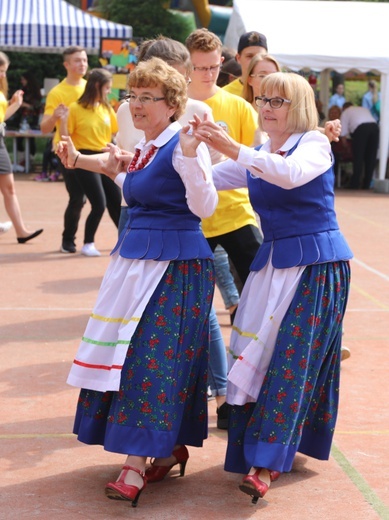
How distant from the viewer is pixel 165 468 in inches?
168

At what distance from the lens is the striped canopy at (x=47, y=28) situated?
18844mm

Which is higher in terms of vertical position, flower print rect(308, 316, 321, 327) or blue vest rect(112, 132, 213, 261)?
blue vest rect(112, 132, 213, 261)

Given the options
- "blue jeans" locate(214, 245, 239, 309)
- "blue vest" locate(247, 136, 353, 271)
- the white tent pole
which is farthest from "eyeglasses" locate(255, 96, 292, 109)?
the white tent pole

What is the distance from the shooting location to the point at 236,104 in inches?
223

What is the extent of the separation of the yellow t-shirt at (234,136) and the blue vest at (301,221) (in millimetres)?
1275

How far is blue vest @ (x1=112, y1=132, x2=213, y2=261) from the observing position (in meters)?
4.05

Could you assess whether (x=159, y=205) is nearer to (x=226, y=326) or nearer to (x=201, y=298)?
(x=201, y=298)

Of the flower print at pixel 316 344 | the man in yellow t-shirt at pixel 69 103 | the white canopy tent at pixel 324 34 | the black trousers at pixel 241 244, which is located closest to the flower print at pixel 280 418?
the flower print at pixel 316 344

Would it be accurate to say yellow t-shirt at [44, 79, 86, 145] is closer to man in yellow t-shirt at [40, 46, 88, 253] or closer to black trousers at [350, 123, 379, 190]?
man in yellow t-shirt at [40, 46, 88, 253]

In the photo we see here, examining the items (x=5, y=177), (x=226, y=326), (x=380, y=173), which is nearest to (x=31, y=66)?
(x=380, y=173)

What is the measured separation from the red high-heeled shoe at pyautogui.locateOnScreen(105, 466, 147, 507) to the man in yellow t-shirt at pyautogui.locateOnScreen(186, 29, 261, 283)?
70.9 inches

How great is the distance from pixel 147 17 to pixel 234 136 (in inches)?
911

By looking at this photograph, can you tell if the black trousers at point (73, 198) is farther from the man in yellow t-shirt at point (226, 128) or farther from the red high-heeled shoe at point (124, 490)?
the red high-heeled shoe at point (124, 490)

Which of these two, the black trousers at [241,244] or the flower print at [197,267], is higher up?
the flower print at [197,267]
